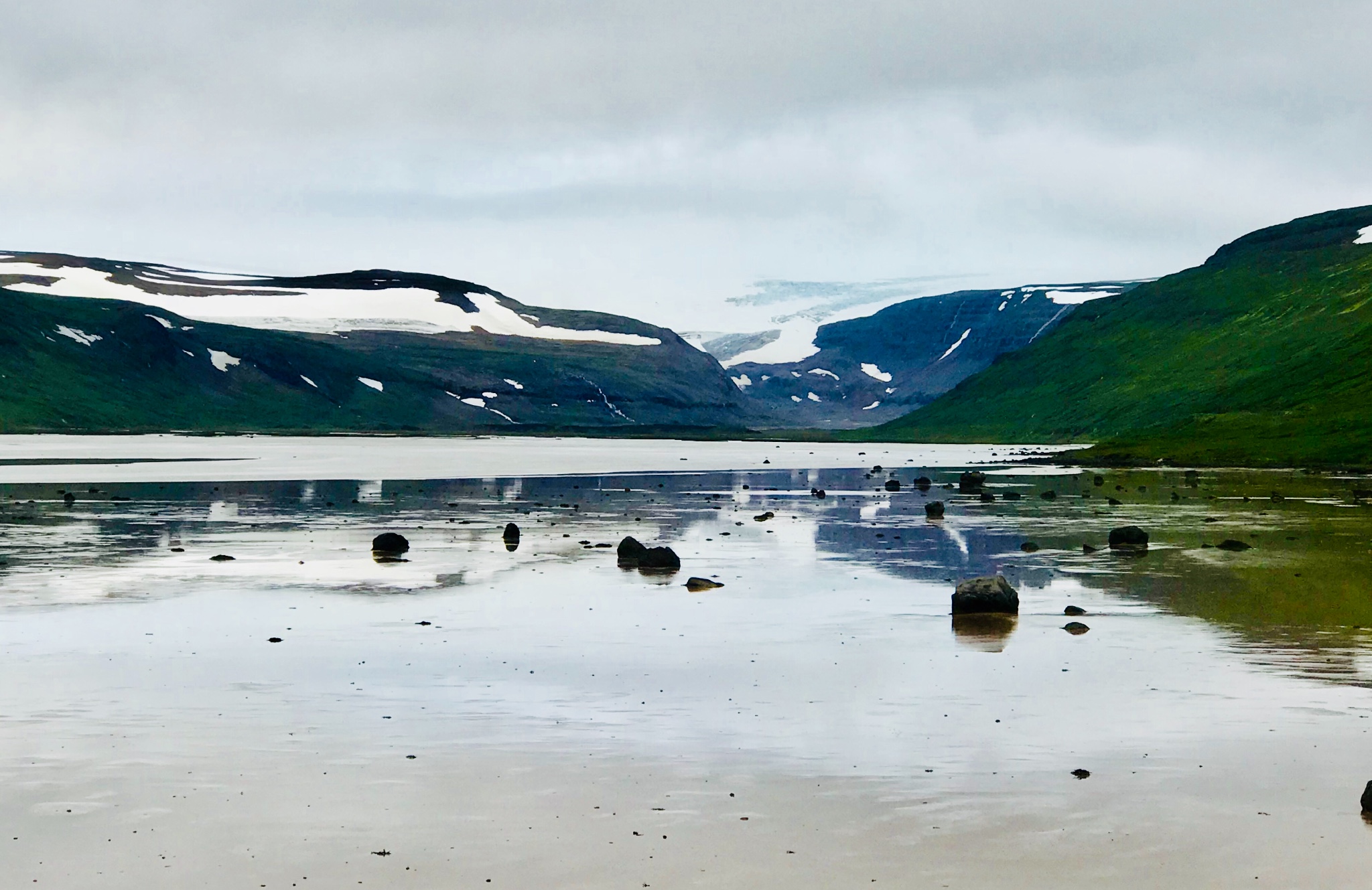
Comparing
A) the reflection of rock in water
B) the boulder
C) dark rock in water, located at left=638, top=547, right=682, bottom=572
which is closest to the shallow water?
the reflection of rock in water

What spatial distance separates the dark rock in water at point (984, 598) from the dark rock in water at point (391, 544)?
19.9 m

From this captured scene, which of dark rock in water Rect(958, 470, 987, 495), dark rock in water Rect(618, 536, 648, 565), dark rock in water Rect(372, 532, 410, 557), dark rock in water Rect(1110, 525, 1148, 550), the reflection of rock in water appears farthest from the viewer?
dark rock in water Rect(958, 470, 987, 495)

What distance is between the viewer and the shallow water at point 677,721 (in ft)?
51.5

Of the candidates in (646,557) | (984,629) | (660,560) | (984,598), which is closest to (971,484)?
(646,557)

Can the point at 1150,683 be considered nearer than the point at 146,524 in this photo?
Yes

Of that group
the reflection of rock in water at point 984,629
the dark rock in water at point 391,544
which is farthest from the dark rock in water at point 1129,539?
the dark rock in water at point 391,544

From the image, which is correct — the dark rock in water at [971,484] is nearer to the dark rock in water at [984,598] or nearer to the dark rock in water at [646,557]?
the dark rock in water at [646,557]

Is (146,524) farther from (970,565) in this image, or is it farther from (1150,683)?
(1150,683)

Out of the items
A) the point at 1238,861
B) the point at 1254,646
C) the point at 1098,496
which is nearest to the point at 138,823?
the point at 1238,861

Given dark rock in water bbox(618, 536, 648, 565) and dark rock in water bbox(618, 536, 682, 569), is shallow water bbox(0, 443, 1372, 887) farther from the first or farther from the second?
dark rock in water bbox(618, 536, 648, 565)

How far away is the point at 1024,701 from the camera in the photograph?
23969 millimetres

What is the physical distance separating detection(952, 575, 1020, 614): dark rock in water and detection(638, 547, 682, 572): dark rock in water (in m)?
11.3

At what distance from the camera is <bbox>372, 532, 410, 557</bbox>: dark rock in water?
49.1 m

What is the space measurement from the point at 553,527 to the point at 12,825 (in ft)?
151
